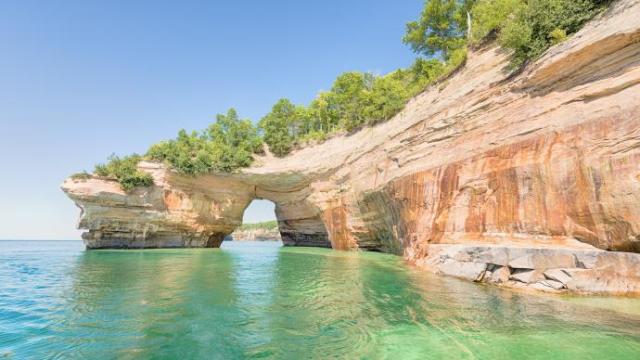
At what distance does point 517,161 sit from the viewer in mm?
11531

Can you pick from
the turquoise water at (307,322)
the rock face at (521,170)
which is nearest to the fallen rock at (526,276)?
the rock face at (521,170)

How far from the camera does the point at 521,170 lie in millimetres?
11273

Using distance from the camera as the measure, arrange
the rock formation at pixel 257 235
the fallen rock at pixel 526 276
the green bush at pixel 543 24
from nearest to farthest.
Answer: the fallen rock at pixel 526 276 < the green bush at pixel 543 24 < the rock formation at pixel 257 235

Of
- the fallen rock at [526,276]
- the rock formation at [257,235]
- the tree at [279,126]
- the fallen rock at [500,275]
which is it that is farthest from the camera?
the rock formation at [257,235]

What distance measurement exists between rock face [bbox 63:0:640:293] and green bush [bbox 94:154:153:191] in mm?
18224

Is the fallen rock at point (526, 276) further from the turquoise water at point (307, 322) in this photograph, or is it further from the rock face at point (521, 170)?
the turquoise water at point (307, 322)

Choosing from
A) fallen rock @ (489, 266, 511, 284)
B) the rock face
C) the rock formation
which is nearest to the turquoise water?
fallen rock @ (489, 266, 511, 284)

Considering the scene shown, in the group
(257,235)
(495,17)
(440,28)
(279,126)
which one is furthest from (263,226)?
(495,17)

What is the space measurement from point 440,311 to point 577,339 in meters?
2.31

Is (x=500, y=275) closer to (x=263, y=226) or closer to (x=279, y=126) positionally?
(x=279, y=126)

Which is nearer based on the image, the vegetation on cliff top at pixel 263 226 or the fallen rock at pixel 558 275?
the fallen rock at pixel 558 275

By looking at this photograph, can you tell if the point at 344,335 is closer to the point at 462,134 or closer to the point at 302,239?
the point at 462,134

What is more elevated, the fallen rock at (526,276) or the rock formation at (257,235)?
the fallen rock at (526,276)

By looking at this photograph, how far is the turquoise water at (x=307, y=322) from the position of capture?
4.73m
